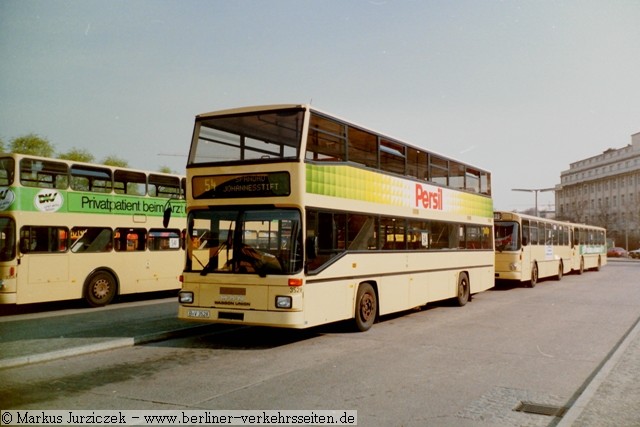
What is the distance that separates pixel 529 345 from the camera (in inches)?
407

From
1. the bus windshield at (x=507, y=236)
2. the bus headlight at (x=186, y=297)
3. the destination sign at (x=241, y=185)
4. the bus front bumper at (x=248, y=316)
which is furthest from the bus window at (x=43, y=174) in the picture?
the bus windshield at (x=507, y=236)

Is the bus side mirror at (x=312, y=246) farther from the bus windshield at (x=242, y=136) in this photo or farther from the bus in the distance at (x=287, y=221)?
the bus windshield at (x=242, y=136)

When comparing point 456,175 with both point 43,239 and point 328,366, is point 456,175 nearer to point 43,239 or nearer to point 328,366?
point 328,366

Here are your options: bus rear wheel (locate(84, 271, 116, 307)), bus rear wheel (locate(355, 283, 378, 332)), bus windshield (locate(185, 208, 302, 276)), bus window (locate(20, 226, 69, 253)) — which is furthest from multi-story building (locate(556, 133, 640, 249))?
bus windshield (locate(185, 208, 302, 276))

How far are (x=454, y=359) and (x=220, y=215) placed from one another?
4612 mm

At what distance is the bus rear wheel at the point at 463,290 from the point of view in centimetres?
1666

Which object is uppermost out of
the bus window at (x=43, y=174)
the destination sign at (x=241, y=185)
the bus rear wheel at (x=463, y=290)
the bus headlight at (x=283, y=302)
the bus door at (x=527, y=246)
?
the bus window at (x=43, y=174)

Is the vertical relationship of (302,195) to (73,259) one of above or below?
above

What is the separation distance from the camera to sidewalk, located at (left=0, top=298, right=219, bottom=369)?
898 cm

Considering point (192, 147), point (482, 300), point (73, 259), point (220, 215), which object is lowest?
point (482, 300)

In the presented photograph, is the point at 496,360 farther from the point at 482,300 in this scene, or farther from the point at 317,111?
the point at 482,300

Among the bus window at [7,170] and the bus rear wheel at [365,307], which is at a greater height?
the bus window at [7,170]

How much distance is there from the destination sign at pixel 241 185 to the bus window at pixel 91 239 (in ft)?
21.0

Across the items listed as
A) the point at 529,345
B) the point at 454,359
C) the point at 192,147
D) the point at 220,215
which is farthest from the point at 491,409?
the point at 192,147
